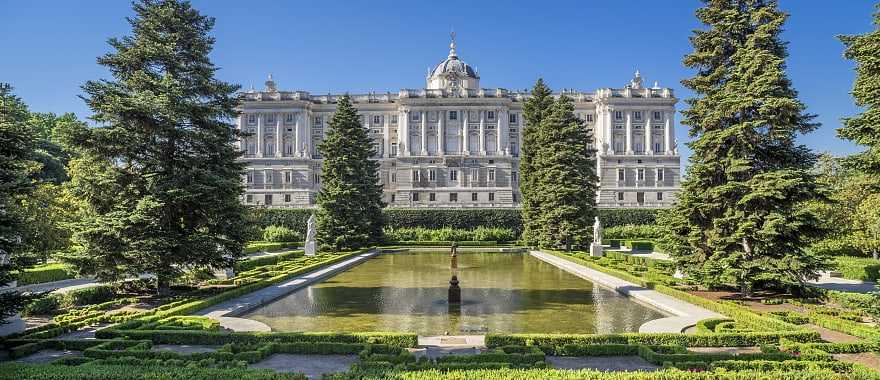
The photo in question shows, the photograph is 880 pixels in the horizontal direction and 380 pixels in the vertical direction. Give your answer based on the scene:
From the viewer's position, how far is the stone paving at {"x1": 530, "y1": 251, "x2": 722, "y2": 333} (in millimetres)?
12805

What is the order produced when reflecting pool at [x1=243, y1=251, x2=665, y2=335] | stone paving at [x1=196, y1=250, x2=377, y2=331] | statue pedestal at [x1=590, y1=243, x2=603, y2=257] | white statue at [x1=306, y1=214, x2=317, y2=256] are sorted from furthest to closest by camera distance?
statue pedestal at [x1=590, y1=243, x2=603, y2=257], white statue at [x1=306, y1=214, x2=317, y2=256], reflecting pool at [x1=243, y1=251, x2=665, y2=335], stone paving at [x1=196, y1=250, x2=377, y2=331]

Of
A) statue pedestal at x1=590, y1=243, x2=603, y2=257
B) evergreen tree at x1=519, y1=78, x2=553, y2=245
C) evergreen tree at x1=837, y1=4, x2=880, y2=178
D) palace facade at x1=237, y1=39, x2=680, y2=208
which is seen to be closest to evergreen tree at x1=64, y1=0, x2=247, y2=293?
evergreen tree at x1=837, y1=4, x2=880, y2=178

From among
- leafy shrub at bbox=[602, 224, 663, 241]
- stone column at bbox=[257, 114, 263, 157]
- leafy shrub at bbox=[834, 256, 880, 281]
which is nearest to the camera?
leafy shrub at bbox=[834, 256, 880, 281]

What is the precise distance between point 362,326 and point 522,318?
419 centimetres

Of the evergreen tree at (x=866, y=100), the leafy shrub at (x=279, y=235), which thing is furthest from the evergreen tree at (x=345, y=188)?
the evergreen tree at (x=866, y=100)

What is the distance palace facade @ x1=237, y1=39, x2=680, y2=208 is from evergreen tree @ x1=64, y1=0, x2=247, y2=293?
185 ft

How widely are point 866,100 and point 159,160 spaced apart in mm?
18439

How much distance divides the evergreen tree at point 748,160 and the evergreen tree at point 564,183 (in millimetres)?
18958

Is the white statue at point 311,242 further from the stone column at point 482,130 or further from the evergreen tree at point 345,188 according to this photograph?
the stone column at point 482,130

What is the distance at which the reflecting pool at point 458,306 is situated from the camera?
1363 cm

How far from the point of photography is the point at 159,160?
55.6 feet

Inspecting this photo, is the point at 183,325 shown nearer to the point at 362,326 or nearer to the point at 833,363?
the point at 362,326

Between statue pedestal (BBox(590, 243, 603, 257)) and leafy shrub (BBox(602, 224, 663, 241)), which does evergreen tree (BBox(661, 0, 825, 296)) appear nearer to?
statue pedestal (BBox(590, 243, 603, 257))

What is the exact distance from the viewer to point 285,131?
7831 cm
